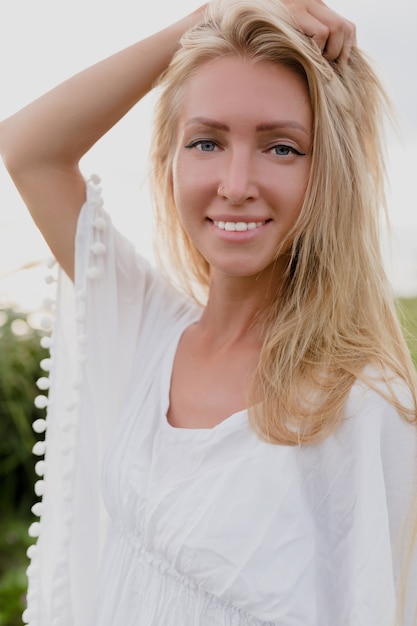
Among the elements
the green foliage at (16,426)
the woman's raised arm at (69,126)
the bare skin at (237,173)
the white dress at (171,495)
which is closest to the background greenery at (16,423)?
the green foliage at (16,426)

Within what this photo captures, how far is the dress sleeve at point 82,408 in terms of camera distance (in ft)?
6.16

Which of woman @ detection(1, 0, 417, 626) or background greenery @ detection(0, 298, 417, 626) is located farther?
background greenery @ detection(0, 298, 417, 626)

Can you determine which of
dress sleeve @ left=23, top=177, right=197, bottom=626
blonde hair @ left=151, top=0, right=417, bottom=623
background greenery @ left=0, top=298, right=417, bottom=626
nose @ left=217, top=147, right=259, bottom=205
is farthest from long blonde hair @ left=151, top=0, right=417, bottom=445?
background greenery @ left=0, top=298, right=417, bottom=626

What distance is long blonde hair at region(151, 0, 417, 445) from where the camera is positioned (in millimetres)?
1613

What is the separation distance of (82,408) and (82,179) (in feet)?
1.60

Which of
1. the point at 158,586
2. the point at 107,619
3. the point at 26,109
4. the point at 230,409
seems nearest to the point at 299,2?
the point at 26,109

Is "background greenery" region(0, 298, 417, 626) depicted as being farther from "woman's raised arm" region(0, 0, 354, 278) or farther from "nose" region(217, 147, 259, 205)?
"nose" region(217, 147, 259, 205)

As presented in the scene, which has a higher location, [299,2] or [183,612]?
[299,2]

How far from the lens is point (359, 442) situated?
153 cm

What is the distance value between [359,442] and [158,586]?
478mm

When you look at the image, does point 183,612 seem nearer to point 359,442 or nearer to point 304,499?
point 304,499

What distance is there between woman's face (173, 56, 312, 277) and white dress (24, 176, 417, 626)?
0.29 meters

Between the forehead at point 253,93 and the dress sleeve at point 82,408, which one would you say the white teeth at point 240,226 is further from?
the dress sleeve at point 82,408

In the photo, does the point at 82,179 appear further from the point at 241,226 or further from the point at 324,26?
the point at 324,26
